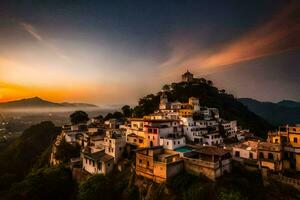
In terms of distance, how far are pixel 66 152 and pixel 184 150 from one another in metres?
29.1

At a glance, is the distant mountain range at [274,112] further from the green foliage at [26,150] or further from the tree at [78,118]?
the green foliage at [26,150]

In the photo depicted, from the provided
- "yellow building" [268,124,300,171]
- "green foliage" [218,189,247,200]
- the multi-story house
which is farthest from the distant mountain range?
"green foliage" [218,189,247,200]

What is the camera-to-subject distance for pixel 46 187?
1313 inches

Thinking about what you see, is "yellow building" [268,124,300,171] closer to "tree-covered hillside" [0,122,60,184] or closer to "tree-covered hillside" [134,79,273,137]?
"tree-covered hillside" [134,79,273,137]

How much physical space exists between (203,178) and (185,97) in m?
45.5

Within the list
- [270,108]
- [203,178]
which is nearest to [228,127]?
[203,178]

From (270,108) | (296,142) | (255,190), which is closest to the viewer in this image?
(255,190)

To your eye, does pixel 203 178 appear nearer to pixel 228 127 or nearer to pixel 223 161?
pixel 223 161

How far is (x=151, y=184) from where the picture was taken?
2562cm

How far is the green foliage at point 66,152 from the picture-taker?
4494cm

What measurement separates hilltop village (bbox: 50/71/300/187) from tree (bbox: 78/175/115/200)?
10.8ft

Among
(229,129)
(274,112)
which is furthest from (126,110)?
(274,112)

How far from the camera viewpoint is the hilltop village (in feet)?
82.0

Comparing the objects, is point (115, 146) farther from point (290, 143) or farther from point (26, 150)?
point (26, 150)
